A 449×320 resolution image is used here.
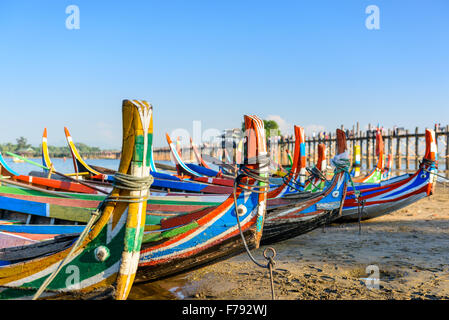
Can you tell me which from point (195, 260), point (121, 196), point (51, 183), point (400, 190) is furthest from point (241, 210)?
point (400, 190)

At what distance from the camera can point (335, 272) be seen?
5219 millimetres

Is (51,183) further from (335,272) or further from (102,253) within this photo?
(335,272)

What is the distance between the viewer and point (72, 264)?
10.5 ft

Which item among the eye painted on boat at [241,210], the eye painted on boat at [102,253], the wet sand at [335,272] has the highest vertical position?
the eye painted on boat at [241,210]

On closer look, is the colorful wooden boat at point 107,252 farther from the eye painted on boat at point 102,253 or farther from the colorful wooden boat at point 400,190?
the colorful wooden boat at point 400,190

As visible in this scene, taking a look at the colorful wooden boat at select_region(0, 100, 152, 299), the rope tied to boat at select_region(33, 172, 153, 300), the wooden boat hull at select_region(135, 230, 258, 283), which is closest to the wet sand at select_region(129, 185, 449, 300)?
the wooden boat hull at select_region(135, 230, 258, 283)

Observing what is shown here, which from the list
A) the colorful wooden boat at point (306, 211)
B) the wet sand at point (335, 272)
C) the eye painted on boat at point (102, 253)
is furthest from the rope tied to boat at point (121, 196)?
the colorful wooden boat at point (306, 211)

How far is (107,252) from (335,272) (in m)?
3.48

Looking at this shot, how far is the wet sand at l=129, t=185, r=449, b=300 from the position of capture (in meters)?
4.44

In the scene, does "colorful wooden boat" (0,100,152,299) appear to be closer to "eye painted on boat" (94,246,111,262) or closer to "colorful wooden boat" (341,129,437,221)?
"eye painted on boat" (94,246,111,262)

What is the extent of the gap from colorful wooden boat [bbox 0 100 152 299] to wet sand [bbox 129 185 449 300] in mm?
1265

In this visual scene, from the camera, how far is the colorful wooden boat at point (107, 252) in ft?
9.91

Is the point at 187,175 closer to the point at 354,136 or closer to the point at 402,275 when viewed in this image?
the point at 402,275
